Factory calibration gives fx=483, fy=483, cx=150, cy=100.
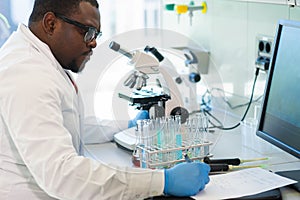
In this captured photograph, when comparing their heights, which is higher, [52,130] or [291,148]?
[52,130]

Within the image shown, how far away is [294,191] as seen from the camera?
1330 mm

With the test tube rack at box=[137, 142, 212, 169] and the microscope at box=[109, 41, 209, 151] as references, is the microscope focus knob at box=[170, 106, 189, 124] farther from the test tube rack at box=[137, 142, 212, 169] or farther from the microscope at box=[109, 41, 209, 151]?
the test tube rack at box=[137, 142, 212, 169]

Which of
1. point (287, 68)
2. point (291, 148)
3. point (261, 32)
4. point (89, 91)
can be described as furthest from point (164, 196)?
point (261, 32)

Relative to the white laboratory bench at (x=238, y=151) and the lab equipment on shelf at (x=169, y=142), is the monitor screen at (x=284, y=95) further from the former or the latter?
A: the lab equipment on shelf at (x=169, y=142)

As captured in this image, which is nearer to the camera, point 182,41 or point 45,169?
point 45,169

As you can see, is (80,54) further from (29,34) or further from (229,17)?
(229,17)

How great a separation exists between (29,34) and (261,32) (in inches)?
44.6

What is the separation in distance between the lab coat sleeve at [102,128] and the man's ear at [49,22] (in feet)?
1.78

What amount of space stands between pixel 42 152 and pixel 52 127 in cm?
7

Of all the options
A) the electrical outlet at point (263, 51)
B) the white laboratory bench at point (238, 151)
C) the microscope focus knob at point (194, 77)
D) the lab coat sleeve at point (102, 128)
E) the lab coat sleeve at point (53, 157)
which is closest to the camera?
the lab coat sleeve at point (53, 157)

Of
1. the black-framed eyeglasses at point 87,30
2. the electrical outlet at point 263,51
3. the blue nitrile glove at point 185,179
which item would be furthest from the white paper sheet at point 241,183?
the electrical outlet at point 263,51

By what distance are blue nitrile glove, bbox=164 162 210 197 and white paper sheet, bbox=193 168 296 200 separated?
0.03 m

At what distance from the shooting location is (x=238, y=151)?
179 centimetres

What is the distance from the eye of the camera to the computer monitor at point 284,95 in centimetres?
145
